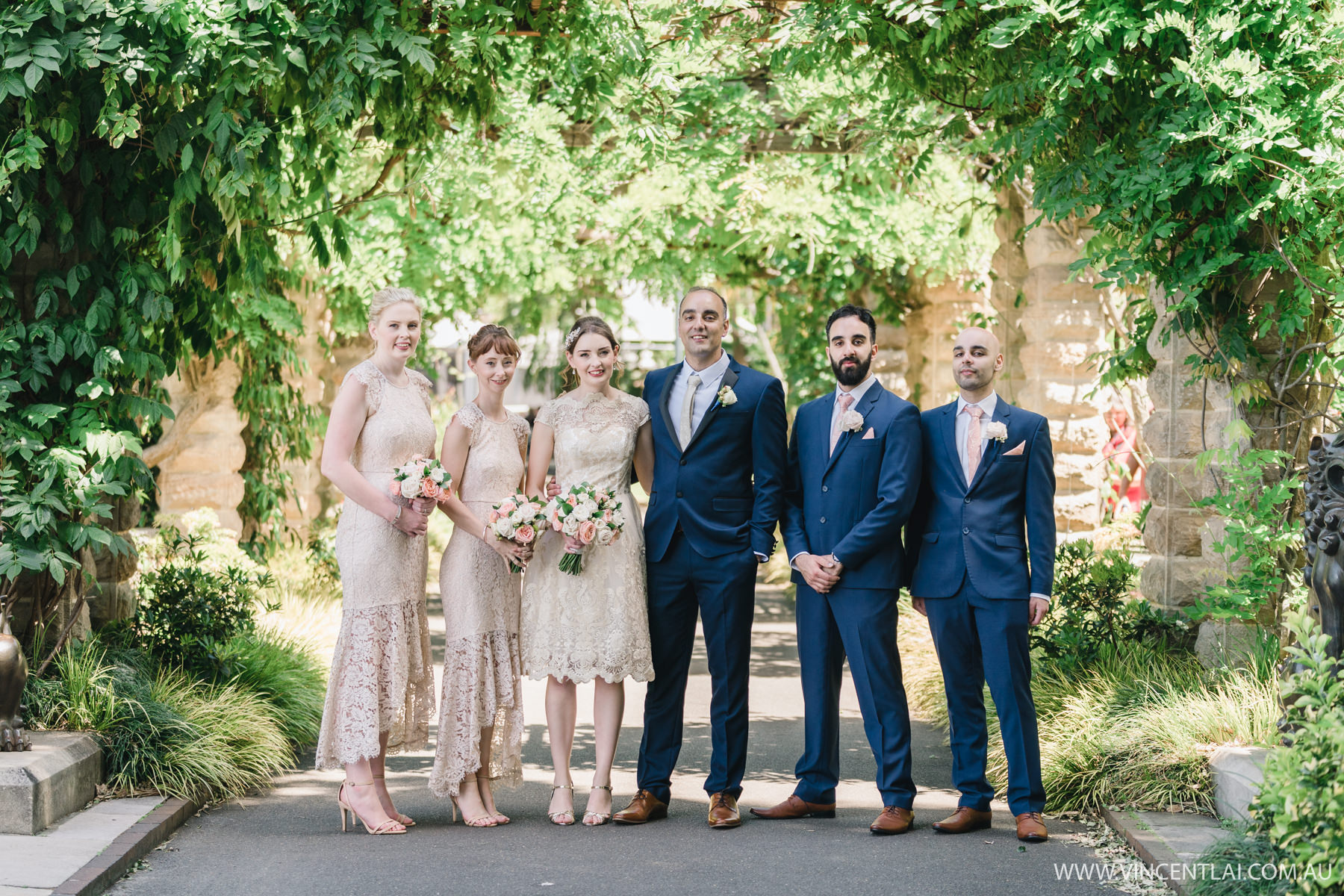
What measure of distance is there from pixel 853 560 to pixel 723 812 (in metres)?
1.18

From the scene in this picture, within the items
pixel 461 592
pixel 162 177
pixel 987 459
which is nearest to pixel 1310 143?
pixel 987 459

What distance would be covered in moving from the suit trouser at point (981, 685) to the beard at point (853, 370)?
3.08 feet

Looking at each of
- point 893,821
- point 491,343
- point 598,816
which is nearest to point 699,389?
point 491,343

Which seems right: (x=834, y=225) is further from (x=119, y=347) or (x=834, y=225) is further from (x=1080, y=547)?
(x=119, y=347)

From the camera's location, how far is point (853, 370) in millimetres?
5672

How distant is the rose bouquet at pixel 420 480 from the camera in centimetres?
531

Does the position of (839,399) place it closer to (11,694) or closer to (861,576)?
(861,576)

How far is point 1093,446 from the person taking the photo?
11180 millimetres

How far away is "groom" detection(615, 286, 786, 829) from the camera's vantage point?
18.4ft

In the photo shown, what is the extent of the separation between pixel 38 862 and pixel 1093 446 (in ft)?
28.4

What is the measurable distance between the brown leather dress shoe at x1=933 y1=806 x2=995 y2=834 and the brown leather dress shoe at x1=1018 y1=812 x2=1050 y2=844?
0.66 ft

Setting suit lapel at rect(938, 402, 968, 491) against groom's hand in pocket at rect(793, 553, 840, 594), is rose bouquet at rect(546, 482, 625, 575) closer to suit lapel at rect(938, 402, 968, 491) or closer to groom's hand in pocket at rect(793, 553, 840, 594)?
groom's hand in pocket at rect(793, 553, 840, 594)

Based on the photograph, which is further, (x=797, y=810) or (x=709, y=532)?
(x=797, y=810)

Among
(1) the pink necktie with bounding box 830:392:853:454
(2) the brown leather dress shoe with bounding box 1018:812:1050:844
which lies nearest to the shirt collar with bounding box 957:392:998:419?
(1) the pink necktie with bounding box 830:392:853:454
